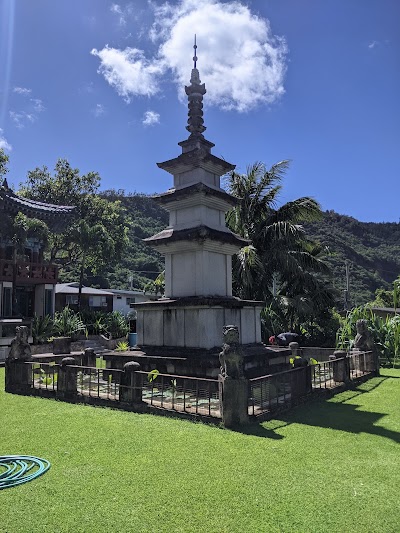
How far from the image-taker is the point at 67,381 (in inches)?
411

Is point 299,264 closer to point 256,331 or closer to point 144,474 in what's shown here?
point 256,331

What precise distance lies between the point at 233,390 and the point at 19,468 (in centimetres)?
377

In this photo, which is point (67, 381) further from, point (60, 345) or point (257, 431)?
point (60, 345)

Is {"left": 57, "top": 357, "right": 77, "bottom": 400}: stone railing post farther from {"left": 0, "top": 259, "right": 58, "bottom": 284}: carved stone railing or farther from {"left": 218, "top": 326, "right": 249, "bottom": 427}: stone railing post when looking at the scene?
{"left": 0, "top": 259, "right": 58, "bottom": 284}: carved stone railing

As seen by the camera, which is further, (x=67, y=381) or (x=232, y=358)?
(x=67, y=381)

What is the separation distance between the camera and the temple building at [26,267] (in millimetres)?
27078

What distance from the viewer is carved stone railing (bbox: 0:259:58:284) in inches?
1055

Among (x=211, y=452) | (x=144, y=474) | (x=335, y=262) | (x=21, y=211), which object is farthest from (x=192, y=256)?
(x=335, y=262)

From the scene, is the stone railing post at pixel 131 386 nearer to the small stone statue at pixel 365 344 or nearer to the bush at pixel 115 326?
the small stone statue at pixel 365 344

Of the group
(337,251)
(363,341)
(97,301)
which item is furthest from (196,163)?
(337,251)

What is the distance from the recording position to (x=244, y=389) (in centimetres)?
794

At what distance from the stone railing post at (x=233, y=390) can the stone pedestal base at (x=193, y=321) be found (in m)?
3.09

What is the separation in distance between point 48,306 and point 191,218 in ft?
69.3

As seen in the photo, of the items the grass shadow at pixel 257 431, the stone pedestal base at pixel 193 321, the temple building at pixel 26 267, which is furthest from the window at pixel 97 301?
the grass shadow at pixel 257 431
